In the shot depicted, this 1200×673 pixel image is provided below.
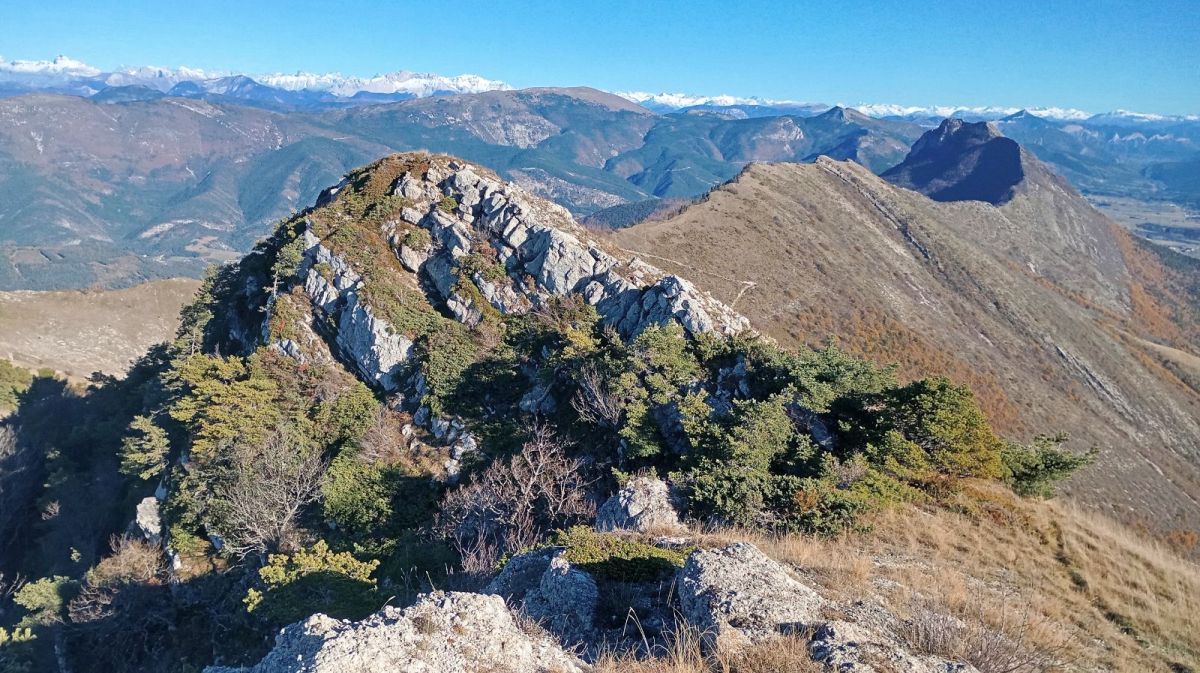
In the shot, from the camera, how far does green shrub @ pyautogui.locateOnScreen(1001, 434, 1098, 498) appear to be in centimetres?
1795

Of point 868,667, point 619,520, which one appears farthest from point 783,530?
point 868,667

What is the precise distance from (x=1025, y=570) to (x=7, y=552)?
55.7 m

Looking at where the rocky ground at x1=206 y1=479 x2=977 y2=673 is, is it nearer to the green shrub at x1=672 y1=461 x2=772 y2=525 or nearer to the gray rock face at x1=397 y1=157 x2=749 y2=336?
the green shrub at x1=672 y1=461 x2=772 y2=525

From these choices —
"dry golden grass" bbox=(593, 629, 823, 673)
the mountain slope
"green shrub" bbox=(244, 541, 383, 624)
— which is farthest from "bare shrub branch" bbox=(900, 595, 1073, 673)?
the mountain slope

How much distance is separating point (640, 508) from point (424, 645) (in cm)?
954

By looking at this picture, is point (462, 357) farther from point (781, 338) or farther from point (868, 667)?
point (781, 338)

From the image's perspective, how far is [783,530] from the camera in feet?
45.4

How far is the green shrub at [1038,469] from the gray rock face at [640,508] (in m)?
11.1

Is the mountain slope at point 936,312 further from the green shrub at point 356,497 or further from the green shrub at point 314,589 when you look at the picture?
the green shrub at point 314,589

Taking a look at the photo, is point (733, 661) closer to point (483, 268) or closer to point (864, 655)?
point (864, 655)

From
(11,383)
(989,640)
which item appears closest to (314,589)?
(989,640)

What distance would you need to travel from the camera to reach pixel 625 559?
10453mm

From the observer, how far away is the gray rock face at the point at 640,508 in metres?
15.2

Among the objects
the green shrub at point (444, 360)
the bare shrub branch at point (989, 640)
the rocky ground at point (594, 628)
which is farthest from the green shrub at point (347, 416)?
the bare shrub branch at point (989, 640)
